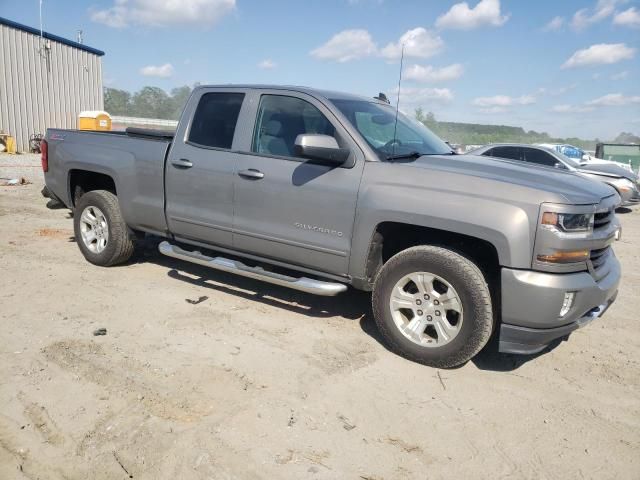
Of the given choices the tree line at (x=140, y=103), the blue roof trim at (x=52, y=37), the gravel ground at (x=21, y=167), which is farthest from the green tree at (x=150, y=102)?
the gravel ground at (x=21, y=167)

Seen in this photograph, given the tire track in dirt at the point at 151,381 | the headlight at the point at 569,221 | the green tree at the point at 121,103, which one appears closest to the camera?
the tire track in dirt at the point at 151,381

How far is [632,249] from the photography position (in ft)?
25.6

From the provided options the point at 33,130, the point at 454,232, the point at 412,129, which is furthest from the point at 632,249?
the point at 33,130

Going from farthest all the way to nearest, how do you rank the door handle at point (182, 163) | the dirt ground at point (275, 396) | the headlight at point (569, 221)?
the door handle at point (182, 163)
the headlight at point (569, 221)
the dirt ground at point (275, 396)

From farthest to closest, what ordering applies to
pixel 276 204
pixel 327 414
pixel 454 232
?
pixel 276 204 < pixel 454 232 < pixel 327 414

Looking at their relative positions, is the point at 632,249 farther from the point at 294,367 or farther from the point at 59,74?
the point at 59,74

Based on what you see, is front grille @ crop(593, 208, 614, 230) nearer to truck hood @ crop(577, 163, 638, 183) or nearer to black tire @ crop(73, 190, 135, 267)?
black tire @ crop(73, 190, 135, 267)

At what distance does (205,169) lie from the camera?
15.1 feet

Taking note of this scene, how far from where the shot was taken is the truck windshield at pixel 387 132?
4.07 metres

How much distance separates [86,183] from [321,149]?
3.47 meters

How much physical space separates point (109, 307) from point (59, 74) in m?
19.6

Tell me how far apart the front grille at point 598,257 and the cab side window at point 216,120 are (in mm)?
3020

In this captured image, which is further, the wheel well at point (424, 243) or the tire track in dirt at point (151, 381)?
the wheel well at point (424, 243)

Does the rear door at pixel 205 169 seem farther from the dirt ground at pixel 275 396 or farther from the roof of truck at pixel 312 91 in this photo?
the dirt ground at pixel 275 396
